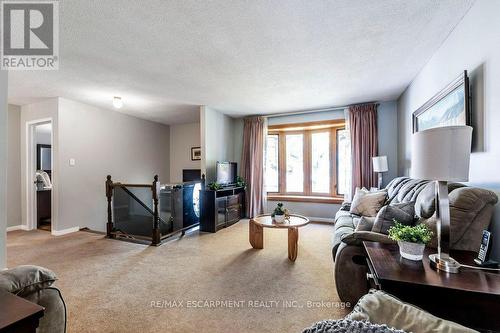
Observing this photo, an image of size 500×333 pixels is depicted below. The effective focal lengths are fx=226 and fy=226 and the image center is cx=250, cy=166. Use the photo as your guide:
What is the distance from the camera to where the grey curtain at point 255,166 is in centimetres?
516

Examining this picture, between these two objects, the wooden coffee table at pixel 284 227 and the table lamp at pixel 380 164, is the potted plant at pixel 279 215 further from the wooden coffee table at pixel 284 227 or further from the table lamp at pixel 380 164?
the table lamp at pixel 380 164

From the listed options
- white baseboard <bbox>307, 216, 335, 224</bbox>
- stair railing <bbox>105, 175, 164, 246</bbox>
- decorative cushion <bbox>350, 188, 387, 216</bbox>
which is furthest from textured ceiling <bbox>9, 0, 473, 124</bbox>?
white baseboard <bbox>307, 216, 335, 224</bbox>

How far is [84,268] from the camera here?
8.59 feet

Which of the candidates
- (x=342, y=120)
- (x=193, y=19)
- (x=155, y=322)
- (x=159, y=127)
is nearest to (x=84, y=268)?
(x=155, y=322)

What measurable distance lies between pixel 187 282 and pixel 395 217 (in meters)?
2.04

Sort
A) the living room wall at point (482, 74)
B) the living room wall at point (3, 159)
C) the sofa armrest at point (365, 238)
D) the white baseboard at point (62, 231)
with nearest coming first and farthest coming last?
1. the living room wall at point (3, 159)
2. the living room wall at point (482, 74)
3. the sofa armrest at point (365, 238)
4. the white baseboard at point (62, 231)

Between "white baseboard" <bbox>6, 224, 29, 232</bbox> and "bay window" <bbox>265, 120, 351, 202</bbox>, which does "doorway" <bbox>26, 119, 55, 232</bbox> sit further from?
"bay window" <bbox>265, 120, 351, 202</bbox>

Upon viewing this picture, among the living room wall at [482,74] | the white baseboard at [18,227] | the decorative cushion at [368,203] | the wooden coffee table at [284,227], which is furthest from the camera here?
the white baseboard at [18,227]

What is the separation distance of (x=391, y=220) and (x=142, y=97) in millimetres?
4073

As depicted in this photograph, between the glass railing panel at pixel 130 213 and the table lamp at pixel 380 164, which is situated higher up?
the table lamp at pixel 380 164

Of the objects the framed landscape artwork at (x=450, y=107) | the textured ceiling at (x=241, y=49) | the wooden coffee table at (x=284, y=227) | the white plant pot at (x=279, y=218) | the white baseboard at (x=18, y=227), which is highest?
the textured ceiling at (x=241, y=49)

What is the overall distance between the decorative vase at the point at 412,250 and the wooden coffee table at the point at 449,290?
0.06m

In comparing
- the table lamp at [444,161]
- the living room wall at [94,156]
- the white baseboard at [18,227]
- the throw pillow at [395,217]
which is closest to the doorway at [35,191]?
the white baseboard at [18,227]

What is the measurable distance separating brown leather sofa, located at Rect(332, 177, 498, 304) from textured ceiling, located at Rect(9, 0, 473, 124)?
4.70 ft
